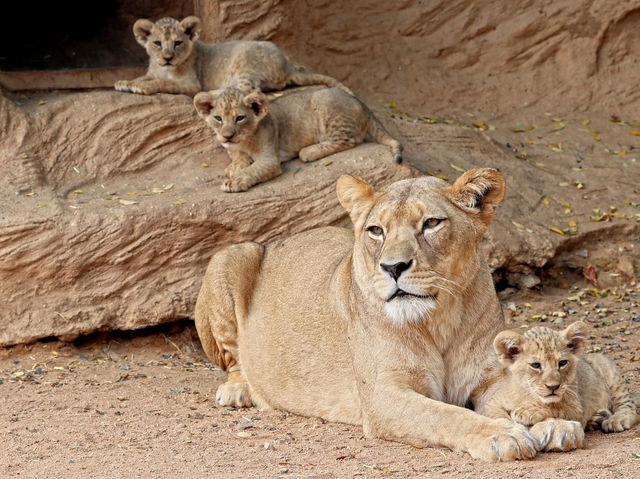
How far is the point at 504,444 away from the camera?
16.3 ft

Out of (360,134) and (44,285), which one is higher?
(360,134)

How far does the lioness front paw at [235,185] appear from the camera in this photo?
29.2ft

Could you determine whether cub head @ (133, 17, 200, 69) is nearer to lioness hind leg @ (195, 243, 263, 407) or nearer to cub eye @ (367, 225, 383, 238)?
lioness hind leg @ (195, 243, 263, 407)

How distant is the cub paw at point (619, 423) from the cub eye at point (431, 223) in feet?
4.86

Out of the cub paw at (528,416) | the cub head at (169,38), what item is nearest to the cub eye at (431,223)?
the cub paw at (528,416)

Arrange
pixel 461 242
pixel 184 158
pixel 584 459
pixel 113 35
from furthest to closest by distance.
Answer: pixel 113 35, pixel 184 158, pixel 461 242, pixel 584 459

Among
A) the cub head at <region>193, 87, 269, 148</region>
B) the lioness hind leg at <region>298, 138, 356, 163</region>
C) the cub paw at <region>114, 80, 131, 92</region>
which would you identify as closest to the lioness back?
the cub head at <region>193, 87, 269, 148</region>

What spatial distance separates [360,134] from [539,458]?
203 inches

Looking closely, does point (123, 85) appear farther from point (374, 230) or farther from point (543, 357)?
point (543, 357)

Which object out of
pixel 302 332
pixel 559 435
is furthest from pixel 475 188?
pixel 302 332

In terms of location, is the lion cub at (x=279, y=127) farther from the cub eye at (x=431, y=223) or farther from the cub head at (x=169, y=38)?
the cub eye at (x=431, y=223)

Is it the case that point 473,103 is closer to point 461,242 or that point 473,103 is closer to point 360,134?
point 360,134

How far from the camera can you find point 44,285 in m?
8.63

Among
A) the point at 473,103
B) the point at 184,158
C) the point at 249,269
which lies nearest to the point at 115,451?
the point at 249,269
